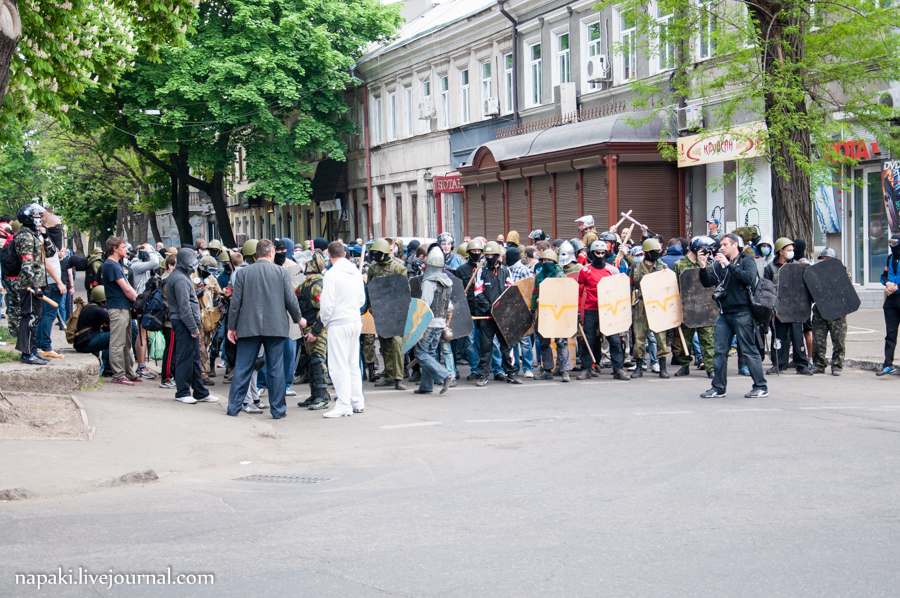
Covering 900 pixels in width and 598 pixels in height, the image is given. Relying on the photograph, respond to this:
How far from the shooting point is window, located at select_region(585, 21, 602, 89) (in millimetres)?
26922

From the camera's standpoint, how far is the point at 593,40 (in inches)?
1074

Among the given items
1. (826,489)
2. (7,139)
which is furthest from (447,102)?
(826,489)

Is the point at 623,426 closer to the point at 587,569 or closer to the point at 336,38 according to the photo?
the point at 587,569

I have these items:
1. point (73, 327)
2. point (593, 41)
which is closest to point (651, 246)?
point (73, 327)

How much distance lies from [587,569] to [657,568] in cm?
35

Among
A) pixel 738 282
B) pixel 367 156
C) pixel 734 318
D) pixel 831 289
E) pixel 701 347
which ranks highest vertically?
pixel 367 156

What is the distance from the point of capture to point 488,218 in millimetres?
30047

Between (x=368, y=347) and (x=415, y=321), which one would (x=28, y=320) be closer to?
(x=368, y=347)

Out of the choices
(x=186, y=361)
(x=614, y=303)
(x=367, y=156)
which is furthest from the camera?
(x=367, y=156)

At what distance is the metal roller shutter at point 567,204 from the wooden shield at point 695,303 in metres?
12.6

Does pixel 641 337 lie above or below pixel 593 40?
below

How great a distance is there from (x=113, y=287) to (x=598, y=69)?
17419 millimetres

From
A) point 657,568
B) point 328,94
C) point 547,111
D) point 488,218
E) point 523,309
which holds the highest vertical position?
point 328,94

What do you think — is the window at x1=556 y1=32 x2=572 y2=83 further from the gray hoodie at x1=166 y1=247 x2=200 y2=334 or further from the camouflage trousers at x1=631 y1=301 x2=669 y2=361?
the gray hoodie at x1=166 y1=247 x2=200 y2=334
